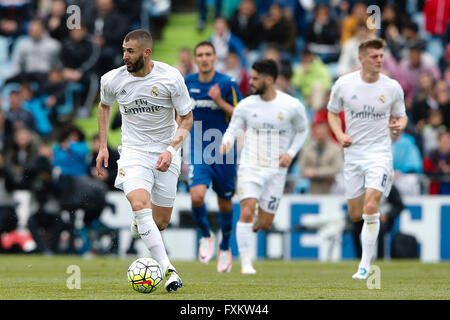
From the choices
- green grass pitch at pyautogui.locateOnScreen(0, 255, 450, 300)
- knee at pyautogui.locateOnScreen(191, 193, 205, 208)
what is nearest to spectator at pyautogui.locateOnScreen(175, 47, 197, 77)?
green grass pitch at pyautogui.locateOnScreen(0, 255, 450, 300)

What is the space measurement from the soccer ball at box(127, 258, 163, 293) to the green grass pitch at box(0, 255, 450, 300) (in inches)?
4.2

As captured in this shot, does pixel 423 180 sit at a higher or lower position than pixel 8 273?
higher

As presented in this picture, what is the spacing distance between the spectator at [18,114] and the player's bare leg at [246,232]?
905 centimetres

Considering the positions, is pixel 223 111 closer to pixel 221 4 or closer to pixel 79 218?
pixel 79 218

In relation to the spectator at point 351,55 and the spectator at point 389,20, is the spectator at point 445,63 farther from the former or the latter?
the spectator at point 351,55

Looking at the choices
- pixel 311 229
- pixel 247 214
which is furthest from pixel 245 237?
pixel 311 229

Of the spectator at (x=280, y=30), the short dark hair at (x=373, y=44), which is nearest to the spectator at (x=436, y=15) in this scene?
the spectator at (x=280, y=30)

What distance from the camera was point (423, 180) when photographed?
789 inches

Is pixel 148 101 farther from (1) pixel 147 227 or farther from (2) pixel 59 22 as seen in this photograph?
(2) pixel 59 22

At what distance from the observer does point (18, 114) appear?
888 inches

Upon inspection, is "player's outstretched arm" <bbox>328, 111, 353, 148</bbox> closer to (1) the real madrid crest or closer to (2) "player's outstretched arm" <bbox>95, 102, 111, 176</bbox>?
(1) the real madrid crest

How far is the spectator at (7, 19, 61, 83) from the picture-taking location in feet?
77.6
